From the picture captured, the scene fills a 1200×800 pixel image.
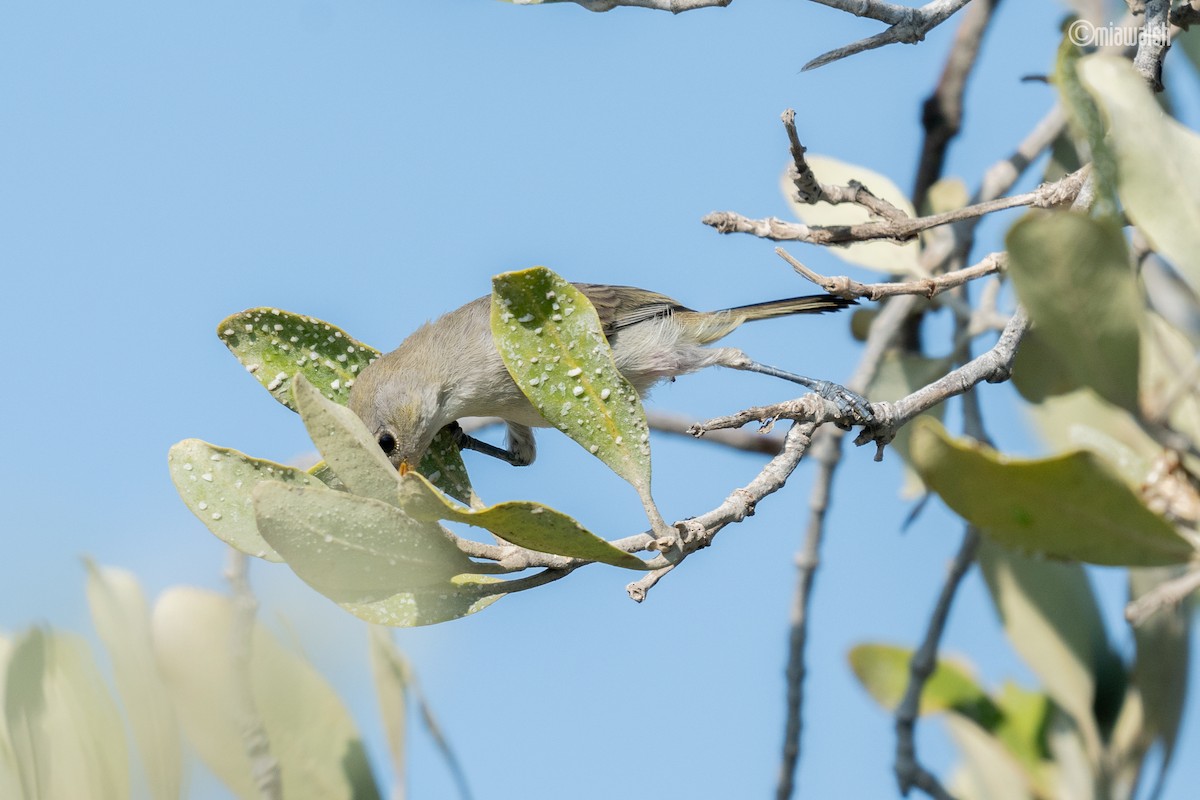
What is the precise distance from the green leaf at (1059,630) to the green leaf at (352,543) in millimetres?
1869

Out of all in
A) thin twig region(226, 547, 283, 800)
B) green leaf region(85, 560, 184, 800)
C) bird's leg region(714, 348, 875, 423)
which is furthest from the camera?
bird's leg region(714, 348, 875, 423)

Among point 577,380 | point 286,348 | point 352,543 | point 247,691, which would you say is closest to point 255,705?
point 247,691

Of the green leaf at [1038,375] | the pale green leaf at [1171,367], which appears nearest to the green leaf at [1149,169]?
the pale green leaf at [1171,367]

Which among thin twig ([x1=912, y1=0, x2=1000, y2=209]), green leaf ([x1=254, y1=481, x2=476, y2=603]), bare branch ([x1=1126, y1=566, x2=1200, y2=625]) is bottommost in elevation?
bare branch ([x1=1126, y1=566, x2=1200, y2=625])

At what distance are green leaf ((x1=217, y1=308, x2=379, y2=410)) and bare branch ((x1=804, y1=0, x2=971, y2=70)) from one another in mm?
1094

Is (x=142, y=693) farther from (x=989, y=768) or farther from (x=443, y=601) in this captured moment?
(x=989, y=768)

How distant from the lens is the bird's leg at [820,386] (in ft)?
6.48

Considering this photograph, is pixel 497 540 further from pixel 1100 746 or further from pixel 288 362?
pixel 1100 746

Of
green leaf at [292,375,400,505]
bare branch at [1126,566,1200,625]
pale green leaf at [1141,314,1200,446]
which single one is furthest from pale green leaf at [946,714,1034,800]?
green leaf at [292,375,400,505]

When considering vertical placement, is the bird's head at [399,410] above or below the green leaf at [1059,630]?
above

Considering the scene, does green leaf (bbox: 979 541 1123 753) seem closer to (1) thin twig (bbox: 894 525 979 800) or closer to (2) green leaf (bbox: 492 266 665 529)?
(1) thin twig (bbox: 894 525 979 800)

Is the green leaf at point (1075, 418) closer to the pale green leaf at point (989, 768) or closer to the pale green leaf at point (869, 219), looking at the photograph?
the pale green leaf at point (869, 219)

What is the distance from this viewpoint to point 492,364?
12.9ft

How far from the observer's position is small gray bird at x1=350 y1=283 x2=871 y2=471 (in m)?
3.57
